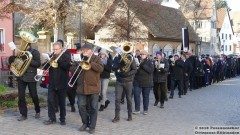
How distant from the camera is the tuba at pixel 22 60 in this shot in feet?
30.7

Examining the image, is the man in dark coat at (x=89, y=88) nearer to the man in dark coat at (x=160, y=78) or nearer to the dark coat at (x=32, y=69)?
the dark coat at (x=32, y=69)

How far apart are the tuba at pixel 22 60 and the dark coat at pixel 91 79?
1.55 metres

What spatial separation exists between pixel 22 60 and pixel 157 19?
28.0 meters

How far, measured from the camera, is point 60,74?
9211mm

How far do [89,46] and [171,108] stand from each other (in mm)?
4690

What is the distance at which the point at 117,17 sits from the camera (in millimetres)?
20062

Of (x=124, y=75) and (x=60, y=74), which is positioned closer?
(x=60, y=74)

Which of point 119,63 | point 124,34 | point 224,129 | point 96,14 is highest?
point 96,14

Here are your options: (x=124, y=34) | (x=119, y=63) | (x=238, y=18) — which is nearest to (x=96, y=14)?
(x=124, y=34)

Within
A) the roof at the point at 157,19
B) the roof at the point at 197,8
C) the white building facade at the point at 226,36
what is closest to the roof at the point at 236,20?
the white building facade at the point at 226,36

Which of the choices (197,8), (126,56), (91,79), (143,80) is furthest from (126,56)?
(197,8)

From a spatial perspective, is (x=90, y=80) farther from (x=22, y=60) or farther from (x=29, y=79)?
(x=22, y=60)

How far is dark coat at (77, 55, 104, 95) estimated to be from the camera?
8514 mm

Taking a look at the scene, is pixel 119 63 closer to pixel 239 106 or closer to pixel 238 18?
pixel 239 106
